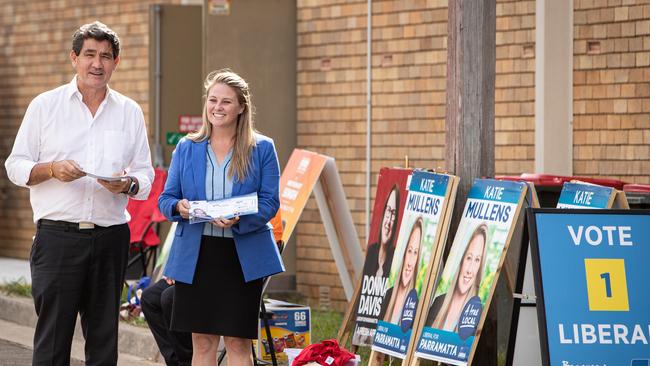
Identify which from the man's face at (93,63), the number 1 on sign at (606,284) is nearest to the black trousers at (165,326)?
the man's face at (93,63)

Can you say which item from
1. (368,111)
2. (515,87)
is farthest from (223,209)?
(368,111)

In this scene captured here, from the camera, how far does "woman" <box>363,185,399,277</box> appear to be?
7.82 meters

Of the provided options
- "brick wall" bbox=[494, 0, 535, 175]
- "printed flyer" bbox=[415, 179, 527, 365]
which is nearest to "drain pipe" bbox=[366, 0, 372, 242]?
"brick wall" bbox=[494, 0, 535, 175]

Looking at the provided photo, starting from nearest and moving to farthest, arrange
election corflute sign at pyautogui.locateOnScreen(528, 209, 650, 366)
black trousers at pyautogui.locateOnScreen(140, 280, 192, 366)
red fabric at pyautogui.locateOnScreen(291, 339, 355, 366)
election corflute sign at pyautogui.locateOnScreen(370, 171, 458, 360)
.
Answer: election corflute sign at pyautogui.locateOnScreen(528, 209, 650, 366), red fabric at pyautogui.locateOnScreen(291, 339, 355, 366), election corflute sign at pyautogui.locateOnScreen(370, 171, 458, 360), black trousers at pyautogui.locateOnScreen(140, 280, 192, 366)

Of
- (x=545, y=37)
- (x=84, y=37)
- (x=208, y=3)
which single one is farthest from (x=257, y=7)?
(x=84, y=37)

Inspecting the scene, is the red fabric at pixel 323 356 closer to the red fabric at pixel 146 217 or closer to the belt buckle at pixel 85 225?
the belt buckle at pixel 85 225

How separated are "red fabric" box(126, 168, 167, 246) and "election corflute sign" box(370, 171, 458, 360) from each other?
3294 millimetres

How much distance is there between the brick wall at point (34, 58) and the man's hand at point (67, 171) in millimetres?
7222

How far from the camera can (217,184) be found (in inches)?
237

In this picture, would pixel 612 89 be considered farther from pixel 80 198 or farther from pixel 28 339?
pixel 28 339

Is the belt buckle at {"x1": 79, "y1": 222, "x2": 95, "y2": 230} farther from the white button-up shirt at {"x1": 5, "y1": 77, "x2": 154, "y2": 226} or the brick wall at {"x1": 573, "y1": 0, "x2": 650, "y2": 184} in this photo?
the brick wall at {"x1": 573, "y1": 0, "x2": 650, "y2": 184}

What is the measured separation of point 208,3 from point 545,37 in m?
3.23

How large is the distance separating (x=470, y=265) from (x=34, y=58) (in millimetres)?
8603

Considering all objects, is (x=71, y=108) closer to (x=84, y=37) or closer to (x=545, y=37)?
(x=84, y=37)
